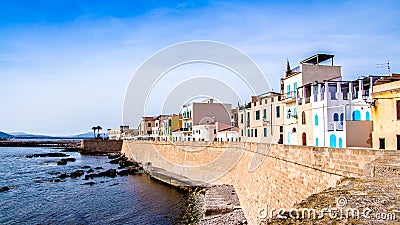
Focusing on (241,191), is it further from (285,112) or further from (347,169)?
(347,169)

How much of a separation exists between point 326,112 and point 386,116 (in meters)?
4.76

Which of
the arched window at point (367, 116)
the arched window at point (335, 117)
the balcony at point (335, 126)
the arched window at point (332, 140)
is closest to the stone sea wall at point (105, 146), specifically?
the arched window at point (335, 117)

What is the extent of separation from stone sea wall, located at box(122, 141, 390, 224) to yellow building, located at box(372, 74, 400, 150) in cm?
522

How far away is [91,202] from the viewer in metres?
28.8

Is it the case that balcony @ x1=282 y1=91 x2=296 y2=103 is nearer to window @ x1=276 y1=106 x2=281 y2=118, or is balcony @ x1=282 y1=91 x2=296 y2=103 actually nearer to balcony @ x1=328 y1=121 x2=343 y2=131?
window @ x1=276 y1=106 x2=281 y2=118

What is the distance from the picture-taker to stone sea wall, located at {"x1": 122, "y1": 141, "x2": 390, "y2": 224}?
410 inches

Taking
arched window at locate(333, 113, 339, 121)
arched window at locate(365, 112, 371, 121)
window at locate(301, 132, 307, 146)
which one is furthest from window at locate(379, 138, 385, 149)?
window at locate(301, 132, 307, 146)

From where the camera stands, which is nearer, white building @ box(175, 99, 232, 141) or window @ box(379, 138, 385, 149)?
window @ box(379, 138, 385, 149)

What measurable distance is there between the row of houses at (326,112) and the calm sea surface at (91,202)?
1050 cm

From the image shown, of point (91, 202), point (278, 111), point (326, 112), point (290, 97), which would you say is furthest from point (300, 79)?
point (91, 202)

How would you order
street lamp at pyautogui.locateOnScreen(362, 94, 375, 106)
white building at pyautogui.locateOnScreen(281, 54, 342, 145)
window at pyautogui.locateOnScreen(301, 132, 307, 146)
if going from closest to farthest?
street lamp at pyautogui.locateOnScreen(362, 94, 375, 106)
window at pyautogui.locateOnScreen(301, 132, 307, 146)
white building at pyautogui.locateOnScreen(281, 54, 342, 145)

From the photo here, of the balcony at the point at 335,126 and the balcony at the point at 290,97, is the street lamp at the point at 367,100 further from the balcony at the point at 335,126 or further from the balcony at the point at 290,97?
the balcony at the point at 290,97

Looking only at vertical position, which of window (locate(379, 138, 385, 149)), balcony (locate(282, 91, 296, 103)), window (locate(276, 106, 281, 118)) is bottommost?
window (locate(379, 138, 385, 149))

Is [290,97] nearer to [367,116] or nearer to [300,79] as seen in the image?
[300,79]
